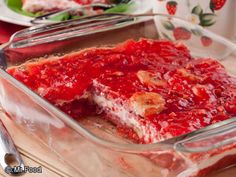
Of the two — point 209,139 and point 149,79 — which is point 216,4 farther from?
point 209,139

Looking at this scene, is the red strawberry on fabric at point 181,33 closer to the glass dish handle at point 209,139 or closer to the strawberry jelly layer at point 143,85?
the strawberry jelly layer at point 143,85

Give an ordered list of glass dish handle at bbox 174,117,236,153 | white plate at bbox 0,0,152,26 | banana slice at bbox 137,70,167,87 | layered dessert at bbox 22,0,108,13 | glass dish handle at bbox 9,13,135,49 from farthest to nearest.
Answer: layered dessert at bbox 22,0,108,13 → white plate at bbox 0,0,152,26 → glass dish handle at bbox 9,13,135,49 → banana slice at bbox 137,70,167,87 → glass dish handle at bbox 174,117,236,153

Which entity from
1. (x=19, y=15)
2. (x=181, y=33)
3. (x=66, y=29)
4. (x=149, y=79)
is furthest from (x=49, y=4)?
(x=149, y=79)

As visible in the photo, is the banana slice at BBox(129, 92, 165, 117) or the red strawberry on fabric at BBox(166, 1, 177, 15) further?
the red strawberry on fabric at BBox(166, 1, 177, 15)

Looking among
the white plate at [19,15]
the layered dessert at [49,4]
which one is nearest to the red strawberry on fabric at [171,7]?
the white plate at [19,15]

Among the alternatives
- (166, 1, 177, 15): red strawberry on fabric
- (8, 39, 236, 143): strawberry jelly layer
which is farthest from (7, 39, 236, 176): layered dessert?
(166, 1, 177, 15): red strawberry on fabric

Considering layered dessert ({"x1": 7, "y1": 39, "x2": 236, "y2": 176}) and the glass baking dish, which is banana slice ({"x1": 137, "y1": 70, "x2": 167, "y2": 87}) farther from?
the glass baking dish
